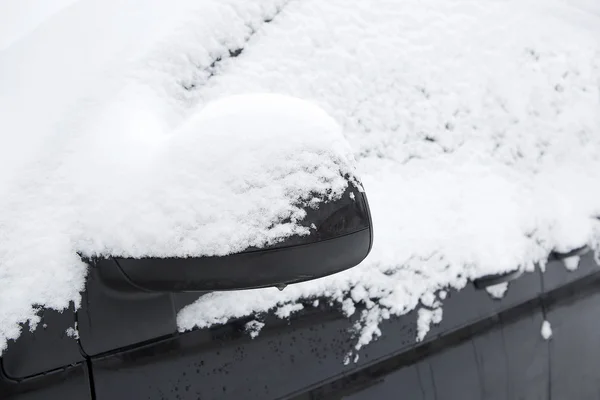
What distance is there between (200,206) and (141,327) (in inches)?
11.0

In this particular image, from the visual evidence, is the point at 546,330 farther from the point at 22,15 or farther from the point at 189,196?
the point at 22,15

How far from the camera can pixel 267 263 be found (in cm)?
86

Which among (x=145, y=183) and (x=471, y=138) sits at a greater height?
(x=145, y=183)

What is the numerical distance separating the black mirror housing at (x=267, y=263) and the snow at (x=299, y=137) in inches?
0.9

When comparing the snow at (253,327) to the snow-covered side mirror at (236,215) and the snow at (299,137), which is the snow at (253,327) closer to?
the snow at (299,137)

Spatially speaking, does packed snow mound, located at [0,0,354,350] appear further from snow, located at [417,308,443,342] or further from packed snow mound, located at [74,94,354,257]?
snow, located at [417,308,443,342]

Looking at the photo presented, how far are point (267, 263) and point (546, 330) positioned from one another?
116 centimetres

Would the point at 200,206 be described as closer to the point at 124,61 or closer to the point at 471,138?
the point at 124,61

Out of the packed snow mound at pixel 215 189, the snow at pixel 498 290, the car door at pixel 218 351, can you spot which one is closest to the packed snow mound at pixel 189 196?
the packed snow mound at pixel 215 189

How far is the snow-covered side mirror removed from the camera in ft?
2.82

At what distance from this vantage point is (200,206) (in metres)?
0.88

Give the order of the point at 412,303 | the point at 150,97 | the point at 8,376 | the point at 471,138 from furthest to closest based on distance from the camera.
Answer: the point at 471,138, the point at 412,303, the point at 150,97, the point at 8,376

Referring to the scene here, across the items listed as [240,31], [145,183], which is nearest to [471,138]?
[240,31]

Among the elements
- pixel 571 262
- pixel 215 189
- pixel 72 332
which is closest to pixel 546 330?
pixel 571 262
